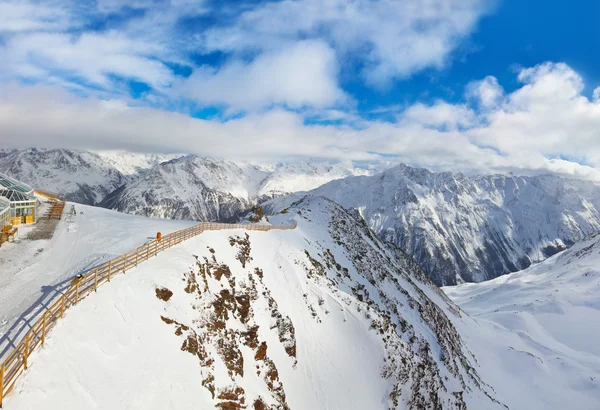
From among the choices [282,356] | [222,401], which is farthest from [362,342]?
[222,401]

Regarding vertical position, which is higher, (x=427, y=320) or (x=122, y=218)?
(x=122, y=218)

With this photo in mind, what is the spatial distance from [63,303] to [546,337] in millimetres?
148760

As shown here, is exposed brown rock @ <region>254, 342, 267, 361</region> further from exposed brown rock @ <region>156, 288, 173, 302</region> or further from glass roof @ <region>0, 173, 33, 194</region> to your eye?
glass roof @ <region>0, 173, 33, 194</region>

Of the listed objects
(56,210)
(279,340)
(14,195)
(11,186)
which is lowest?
(279,340)

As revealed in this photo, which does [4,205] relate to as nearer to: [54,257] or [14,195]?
[14,195]

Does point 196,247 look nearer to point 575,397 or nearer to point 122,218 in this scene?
point 122,218

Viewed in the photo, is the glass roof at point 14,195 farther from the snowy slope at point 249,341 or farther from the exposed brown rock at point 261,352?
the exposed brown rock at point 261,352

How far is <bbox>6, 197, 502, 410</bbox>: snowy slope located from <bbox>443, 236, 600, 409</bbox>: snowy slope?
21750 mm

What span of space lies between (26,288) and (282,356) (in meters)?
Result: 19.6

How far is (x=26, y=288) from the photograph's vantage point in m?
19.0

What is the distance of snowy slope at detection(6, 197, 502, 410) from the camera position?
45.9ft

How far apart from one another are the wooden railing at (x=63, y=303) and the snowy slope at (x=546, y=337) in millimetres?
73275

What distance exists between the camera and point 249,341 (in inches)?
986

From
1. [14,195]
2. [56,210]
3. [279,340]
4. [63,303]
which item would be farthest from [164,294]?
[56,210]
